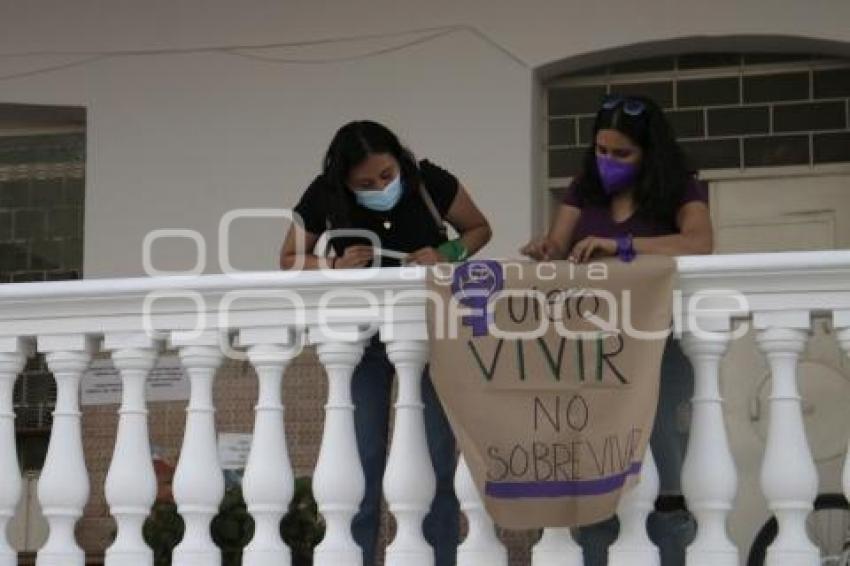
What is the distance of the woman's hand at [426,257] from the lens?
455cm

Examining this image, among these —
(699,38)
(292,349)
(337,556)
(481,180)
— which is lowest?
(337,556)

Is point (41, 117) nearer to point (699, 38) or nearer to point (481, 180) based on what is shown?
point (481, 180)

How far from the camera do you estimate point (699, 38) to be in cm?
691

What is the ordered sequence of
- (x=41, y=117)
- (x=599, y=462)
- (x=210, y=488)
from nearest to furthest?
1. (x=599, y=462)
2. (x=210, y=488)
3. (x=41, y=117)

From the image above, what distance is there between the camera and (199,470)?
14.1 ft

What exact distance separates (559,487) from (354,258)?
3.03 feet

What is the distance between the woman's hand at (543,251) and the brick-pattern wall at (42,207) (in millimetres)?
3287

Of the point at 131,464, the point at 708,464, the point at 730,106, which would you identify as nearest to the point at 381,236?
the point at 131,464

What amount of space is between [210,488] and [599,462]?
0.99 metres

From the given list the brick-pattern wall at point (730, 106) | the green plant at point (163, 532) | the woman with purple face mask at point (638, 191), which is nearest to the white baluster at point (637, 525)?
the woman with purple face mask at point (638, 191)

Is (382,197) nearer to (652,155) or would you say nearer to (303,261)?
(303,261)

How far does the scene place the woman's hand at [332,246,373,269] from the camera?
15.0 ft

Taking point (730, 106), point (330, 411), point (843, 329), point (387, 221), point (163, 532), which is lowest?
point (163, 532)

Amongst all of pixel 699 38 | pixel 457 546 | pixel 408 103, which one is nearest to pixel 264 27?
pixel 408 103
